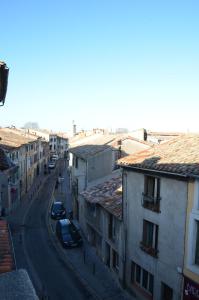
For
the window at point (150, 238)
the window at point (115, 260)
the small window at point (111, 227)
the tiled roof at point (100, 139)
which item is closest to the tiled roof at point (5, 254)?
the window at point (150, 238)

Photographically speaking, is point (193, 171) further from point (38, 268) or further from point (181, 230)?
point (38, 268)

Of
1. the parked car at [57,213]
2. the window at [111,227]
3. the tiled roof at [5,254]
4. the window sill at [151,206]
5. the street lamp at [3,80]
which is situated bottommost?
the parked car at [57,213]

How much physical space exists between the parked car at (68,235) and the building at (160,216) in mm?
9056

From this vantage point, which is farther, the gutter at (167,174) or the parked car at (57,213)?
the parked car at (57,213)

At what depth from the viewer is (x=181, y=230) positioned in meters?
16.1

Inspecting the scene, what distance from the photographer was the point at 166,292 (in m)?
18.0

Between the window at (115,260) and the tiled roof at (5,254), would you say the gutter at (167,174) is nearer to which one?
the window at (115,260)

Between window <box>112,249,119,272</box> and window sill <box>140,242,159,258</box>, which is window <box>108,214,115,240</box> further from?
window sill <box>140,242,159,258</box>

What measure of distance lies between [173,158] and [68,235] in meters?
16.9

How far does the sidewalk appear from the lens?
21.7 meters

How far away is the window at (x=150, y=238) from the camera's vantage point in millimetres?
18547

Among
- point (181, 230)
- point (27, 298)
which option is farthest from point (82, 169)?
point (27, 298)

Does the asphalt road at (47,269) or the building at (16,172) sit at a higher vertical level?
the building at (16,172)

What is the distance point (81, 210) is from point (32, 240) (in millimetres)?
6543
